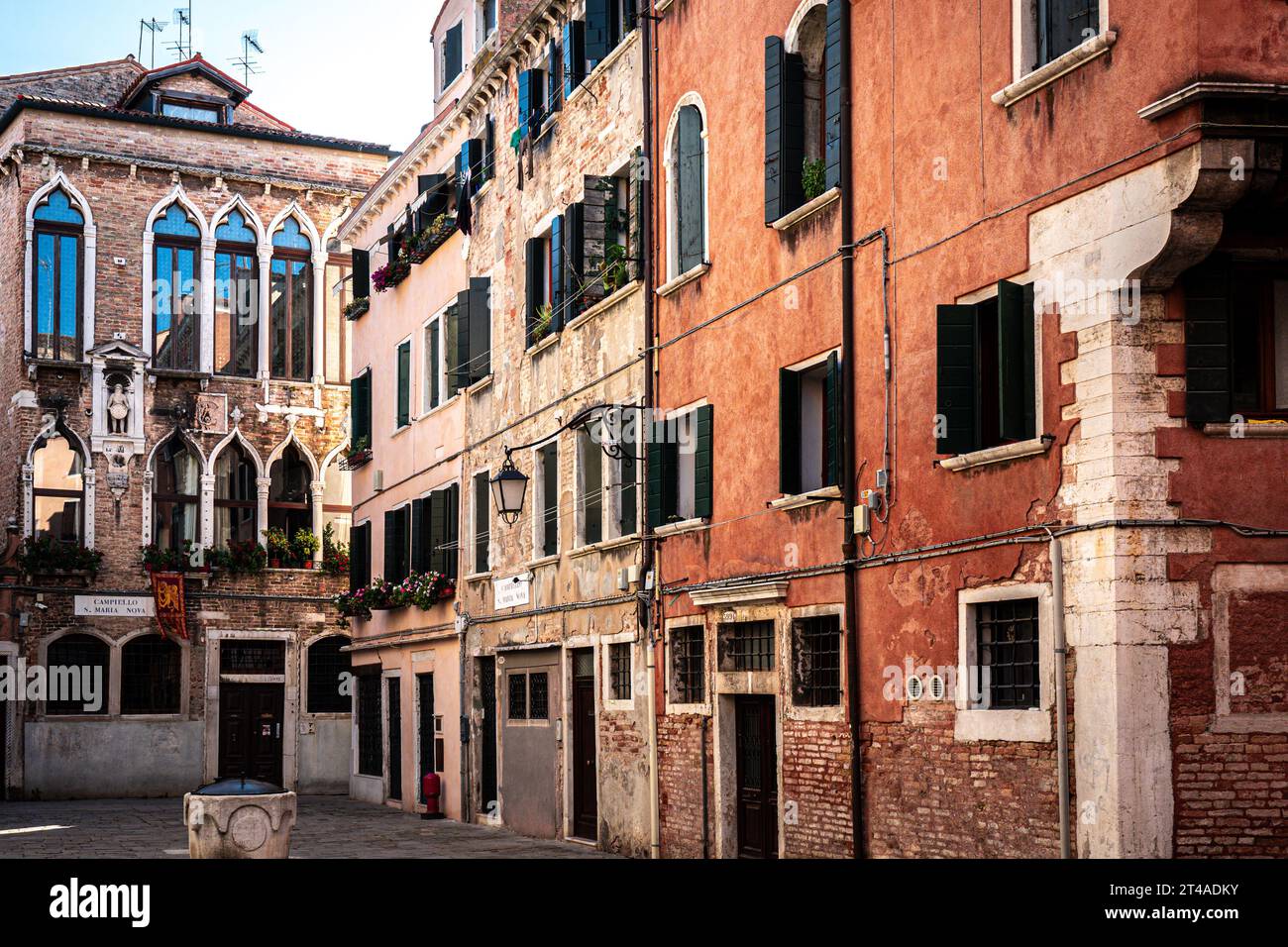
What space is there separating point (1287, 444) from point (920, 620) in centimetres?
332

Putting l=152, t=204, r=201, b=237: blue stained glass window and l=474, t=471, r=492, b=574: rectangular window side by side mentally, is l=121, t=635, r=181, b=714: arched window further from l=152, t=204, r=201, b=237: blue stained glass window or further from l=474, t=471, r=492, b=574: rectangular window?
l=474, t=471, r=492, b=574: rectangular window

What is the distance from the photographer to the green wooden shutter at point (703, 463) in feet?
58.3

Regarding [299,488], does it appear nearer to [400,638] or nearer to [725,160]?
[400,638]

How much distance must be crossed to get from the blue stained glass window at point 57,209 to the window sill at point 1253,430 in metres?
28.9

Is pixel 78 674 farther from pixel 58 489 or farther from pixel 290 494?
pixel 290 494

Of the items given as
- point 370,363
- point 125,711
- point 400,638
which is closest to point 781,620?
point 400,638

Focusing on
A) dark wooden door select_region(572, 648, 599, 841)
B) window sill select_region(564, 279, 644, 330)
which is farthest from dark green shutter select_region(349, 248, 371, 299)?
dark wooden door select_region(572, 648, 599, 841)

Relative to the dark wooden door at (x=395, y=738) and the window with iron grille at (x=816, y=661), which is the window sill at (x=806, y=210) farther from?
the dark wooden door at (x=395, y=738)

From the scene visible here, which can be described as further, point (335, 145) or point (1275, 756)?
point (335, 145)

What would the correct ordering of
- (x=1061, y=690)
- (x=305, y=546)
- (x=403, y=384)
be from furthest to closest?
(x=305, y=546)
(x=403, y=384)
(x=1061, y=690)

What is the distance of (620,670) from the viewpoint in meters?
20.3

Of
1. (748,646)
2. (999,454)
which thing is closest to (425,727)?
(748,646)

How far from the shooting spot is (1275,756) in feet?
35.7

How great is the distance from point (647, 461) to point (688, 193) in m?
2.91
